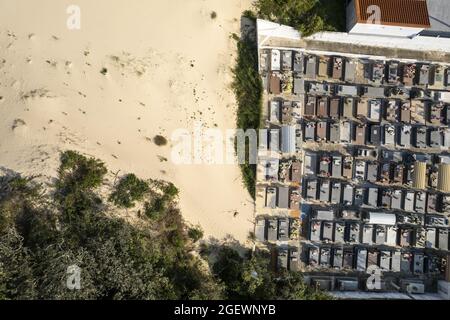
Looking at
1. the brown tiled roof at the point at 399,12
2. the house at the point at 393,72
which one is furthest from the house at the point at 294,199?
the brown tiled roof at the point at 399,12

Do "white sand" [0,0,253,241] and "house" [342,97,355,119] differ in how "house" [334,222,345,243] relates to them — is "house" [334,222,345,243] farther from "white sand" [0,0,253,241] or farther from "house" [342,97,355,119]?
"house" [342,97,355,119]

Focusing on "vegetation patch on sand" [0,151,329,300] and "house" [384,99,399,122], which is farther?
"house" [384,99,399,122]

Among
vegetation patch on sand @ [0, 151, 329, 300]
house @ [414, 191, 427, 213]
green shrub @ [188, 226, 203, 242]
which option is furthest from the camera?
house @ [414, 191, 427, 213]

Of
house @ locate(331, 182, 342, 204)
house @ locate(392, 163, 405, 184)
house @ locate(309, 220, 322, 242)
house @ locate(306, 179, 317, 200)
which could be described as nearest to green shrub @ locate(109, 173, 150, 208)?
house @ locate(306, 179, 317, 200)

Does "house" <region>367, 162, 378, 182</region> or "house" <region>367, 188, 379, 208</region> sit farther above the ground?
"house" <region>367, 162, 378, 182</region>

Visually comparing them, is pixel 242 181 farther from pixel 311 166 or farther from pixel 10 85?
pixel 10 85

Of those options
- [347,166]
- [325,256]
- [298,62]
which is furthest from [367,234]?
[298,62]

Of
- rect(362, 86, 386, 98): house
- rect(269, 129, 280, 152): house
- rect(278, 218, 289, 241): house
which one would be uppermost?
rect(362, 86, 386, 98): house
